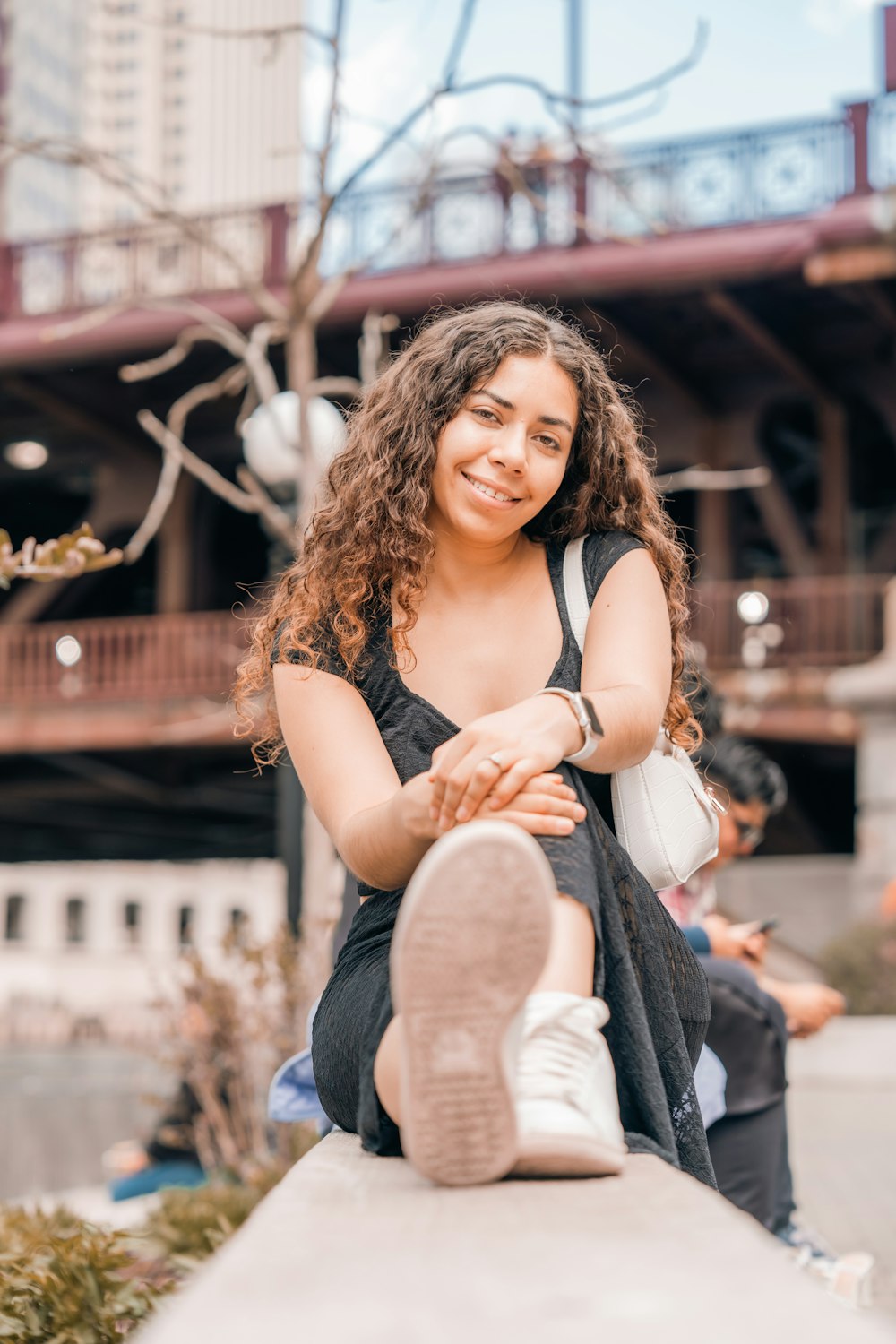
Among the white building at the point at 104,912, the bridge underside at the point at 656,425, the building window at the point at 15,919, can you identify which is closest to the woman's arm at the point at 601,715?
the bridge underside at the point at 656,425

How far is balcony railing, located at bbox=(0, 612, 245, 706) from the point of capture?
13453mm

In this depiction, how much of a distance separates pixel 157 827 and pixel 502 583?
20.1m

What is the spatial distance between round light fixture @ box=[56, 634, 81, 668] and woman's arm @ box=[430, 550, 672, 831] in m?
12.3

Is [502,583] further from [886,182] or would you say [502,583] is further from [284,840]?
[886,182]

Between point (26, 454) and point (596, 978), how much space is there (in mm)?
15406

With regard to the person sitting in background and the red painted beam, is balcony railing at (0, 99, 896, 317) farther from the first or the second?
the person sitting in background

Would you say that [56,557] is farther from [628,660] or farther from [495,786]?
[495,786]

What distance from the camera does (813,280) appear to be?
10938 millimetres

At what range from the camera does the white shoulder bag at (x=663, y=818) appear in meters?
1.95

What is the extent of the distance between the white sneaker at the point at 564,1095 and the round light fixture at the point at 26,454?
15.3m

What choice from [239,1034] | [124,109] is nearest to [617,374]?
[239,1034]

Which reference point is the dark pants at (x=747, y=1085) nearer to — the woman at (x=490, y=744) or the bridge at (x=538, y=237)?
the woman at (x=490, y=744)

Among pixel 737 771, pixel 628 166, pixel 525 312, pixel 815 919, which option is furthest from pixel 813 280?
pixel 525 312

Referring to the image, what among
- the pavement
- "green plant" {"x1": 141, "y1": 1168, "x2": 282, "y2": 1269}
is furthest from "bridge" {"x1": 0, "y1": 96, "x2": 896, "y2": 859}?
"green plant" {"x1": 141, "y1": 1168, "x2": 282, "y2": 1269}
